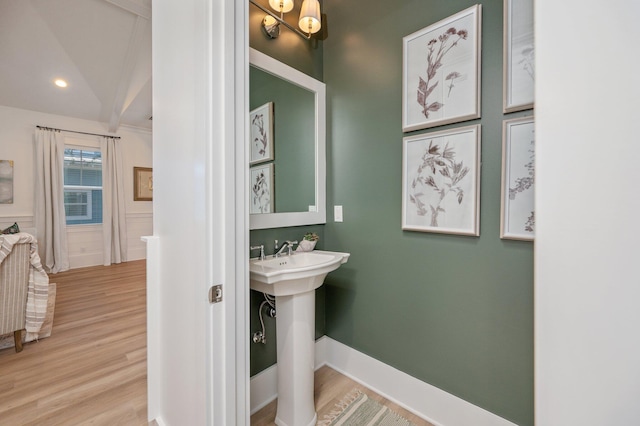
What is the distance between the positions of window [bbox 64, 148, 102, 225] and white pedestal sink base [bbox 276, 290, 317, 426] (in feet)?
18.0

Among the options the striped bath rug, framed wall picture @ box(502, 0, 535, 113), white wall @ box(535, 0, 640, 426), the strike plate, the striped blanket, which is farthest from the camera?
the striped blanket

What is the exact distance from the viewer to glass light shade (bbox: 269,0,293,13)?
1.75 meters

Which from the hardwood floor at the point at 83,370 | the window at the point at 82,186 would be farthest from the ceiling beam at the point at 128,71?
the hardwood floor at the point at 83,370

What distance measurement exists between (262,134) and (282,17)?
2.57 feet

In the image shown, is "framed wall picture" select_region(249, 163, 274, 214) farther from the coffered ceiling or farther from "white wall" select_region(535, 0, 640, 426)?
the coffered ceiling

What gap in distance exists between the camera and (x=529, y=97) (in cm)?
117

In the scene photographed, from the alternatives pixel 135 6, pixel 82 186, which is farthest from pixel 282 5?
pixel 82 186

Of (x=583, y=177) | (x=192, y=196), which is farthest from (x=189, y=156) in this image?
(x=583, y=177)

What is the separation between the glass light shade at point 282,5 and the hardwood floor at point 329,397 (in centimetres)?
255

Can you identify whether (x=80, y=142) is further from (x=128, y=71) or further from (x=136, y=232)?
(x=128, y=71)

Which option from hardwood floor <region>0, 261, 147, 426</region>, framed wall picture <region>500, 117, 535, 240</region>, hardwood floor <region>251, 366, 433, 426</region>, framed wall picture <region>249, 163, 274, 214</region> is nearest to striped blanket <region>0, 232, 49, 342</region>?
hardwood floor <region>0, 261, 147, 426</region>

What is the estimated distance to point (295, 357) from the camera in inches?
57.6

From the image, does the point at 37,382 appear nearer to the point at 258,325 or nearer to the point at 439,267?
the point at 258,325

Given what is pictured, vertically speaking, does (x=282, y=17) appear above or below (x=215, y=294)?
above
